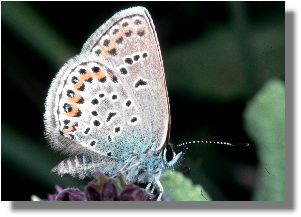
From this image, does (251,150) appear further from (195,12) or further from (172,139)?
(195,12)

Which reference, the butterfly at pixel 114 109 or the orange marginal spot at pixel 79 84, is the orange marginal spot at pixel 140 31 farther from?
the orange marginal spot at pixel 79 84

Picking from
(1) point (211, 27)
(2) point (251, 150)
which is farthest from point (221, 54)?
(2) point (251, 150)

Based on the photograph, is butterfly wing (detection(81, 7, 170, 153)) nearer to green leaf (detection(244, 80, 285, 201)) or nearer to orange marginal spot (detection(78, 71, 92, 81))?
orange marginal spot (detection(78, 71, 92, 81))

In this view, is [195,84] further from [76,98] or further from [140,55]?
[76,98]

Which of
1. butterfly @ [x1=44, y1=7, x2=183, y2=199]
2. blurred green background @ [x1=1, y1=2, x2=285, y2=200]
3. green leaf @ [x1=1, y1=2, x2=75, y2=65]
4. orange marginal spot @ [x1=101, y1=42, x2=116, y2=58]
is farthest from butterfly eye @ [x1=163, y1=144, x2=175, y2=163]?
green leaf @ [x1=1, y1=2, x2=75, y2=65]

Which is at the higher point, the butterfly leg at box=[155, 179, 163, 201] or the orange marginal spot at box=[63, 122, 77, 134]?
the orange marginal spot at box=[63, 122, 77, 134]

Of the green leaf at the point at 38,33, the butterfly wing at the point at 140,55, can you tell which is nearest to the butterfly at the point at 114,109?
the butterfly wing at the point at 140,55
